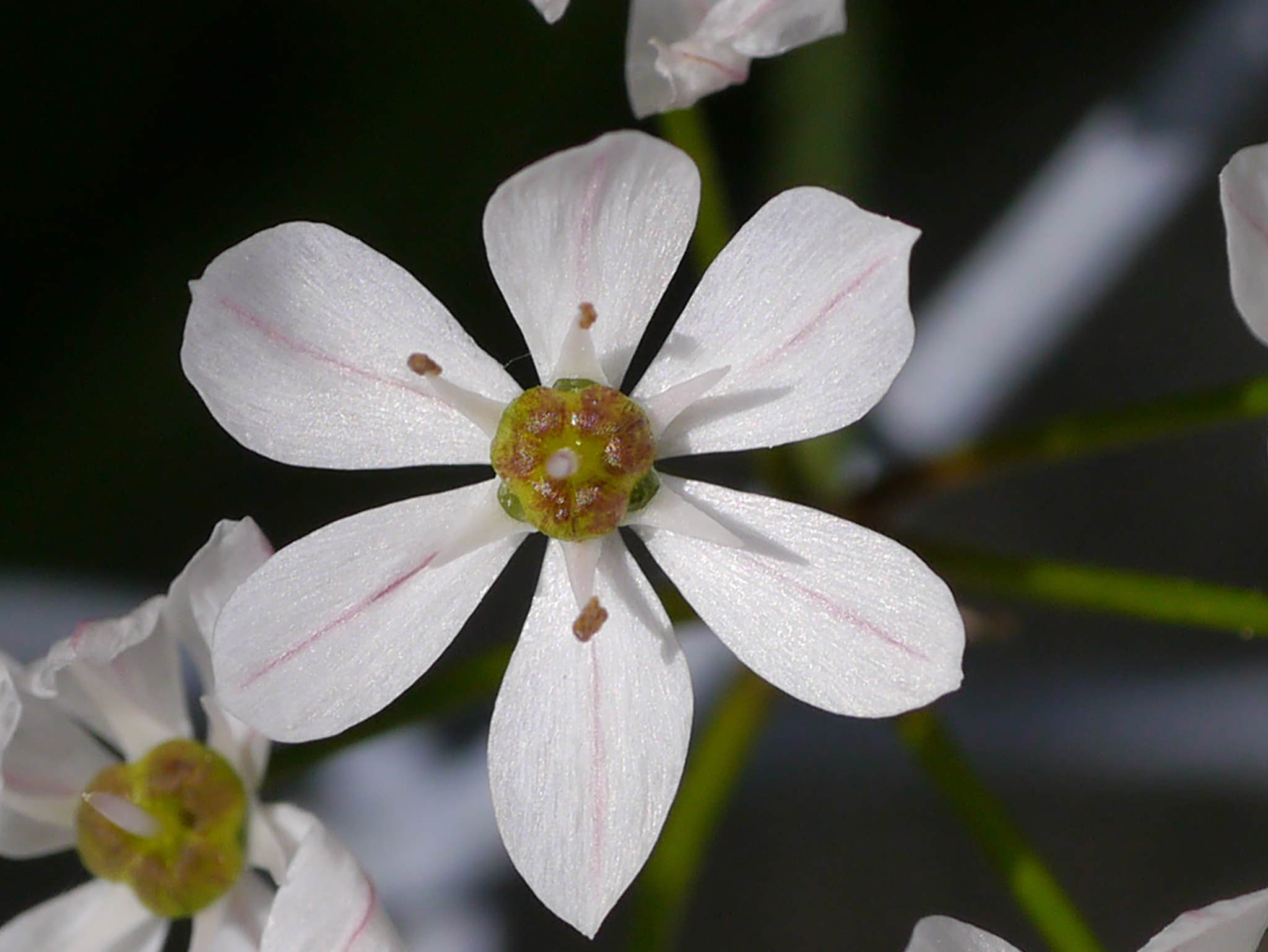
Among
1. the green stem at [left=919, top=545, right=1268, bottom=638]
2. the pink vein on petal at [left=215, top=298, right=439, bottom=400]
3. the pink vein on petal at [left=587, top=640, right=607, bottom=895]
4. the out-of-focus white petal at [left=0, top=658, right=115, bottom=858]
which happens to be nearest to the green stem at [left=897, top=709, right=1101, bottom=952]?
the green stem at [left=919, top=545, right=1268, bottom=638]

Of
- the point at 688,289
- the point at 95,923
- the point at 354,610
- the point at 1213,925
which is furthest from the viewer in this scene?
the point at 688,289

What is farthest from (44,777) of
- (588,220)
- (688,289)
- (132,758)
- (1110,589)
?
(688,289)

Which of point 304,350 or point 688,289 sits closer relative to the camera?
point 304,350

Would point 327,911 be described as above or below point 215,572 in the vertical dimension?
below

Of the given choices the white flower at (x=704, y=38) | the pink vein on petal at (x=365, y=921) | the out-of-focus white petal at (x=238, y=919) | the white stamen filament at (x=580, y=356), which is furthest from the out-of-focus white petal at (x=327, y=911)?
the white flower at (x=704, y=38)

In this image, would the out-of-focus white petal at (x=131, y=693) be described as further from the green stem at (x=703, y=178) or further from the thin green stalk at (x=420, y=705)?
the green stem at (x=703, y=178)

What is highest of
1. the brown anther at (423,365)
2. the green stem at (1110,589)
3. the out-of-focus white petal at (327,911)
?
the brown anther at (423,365)

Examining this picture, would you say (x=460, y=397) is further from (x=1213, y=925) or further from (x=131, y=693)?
(x=1213, y=925)
